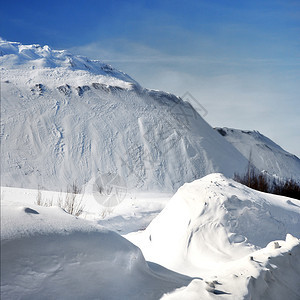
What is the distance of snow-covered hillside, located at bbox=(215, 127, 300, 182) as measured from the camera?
906 inches

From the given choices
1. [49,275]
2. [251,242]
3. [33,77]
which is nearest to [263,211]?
[251,242]

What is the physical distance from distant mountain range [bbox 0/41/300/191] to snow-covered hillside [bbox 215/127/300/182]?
3.83m

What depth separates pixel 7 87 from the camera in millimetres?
16719

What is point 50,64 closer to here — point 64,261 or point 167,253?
point 167,253

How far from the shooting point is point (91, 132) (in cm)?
1642

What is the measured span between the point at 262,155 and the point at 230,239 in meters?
22.0

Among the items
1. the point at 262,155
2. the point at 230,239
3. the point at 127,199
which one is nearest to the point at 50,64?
the point at 127,199

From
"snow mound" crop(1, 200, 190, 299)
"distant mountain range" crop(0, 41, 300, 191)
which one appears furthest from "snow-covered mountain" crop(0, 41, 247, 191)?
"snow mound" crop(1, 200, 190, 299)

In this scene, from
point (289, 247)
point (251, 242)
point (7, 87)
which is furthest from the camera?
point (7, 87)

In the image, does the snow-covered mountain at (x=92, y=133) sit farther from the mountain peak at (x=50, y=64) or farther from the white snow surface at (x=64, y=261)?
the white snow surface at (x=64, y=261)

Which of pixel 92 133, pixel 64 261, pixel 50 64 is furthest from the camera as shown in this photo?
pixel 50 64

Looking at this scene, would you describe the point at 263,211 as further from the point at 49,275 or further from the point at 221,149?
the point at 221,149

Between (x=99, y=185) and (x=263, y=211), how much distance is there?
10750 mm

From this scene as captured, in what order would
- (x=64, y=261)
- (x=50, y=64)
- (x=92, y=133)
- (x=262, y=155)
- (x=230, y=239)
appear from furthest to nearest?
(x=262, y=155), (x=50, y=64), (x=92, y=133), (x=230, y=239), (x=64, y=261)
